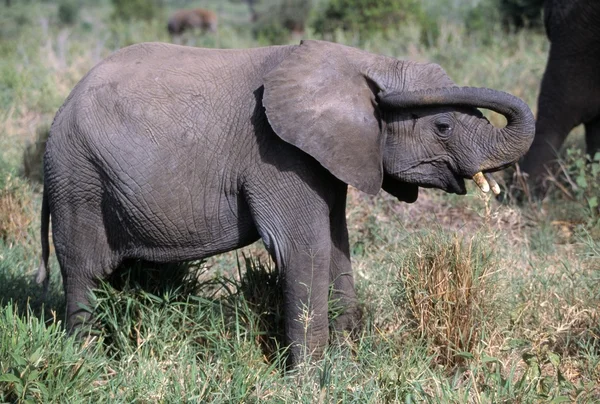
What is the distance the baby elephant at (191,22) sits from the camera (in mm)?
22656

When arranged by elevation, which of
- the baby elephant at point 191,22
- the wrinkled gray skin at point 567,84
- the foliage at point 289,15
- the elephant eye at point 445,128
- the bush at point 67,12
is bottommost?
the bush at point 67,12

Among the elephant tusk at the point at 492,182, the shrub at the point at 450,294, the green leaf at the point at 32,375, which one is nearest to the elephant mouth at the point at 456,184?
the elephant tusk at the point at 492,182

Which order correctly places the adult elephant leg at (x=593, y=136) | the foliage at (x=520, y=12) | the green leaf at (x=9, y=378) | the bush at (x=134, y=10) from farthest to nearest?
the bush at (x=134, y=10) → the foliage at (x=520, y=12) → the adult elephant leg at (x=593, y=136) → the green leaf at (x=9, y=378)

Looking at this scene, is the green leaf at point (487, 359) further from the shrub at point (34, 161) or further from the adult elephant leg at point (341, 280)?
the shrub at point (34, 161)

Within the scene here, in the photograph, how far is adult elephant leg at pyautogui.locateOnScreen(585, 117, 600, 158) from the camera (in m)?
7.74

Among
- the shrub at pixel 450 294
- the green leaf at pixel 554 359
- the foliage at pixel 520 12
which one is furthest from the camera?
the foliage at pixel 520 12

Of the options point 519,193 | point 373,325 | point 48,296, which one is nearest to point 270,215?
point 373,325

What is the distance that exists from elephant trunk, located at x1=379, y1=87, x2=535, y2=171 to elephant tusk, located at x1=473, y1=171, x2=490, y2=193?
6 cm

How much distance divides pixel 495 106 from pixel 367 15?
11.4m

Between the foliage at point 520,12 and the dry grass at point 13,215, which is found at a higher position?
the dry grass at point 13,215

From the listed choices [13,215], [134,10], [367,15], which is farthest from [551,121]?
[134,10]

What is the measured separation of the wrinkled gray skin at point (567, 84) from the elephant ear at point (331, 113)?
11.2ft

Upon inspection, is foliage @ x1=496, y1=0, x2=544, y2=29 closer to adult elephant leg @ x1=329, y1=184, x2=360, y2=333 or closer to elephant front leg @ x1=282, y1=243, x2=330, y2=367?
adult elephant leg @ x1=329, y1=184, x2=360, y2=333

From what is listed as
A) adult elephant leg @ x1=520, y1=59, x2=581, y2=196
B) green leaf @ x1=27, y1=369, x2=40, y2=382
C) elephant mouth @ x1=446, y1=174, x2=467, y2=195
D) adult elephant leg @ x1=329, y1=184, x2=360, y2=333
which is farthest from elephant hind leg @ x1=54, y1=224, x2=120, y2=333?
adult elephant leg @ x1=520, y1=59, x2=581, y2=196
